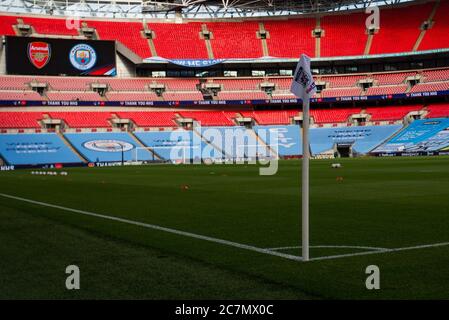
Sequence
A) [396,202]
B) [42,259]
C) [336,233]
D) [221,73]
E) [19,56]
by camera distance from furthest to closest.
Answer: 1. [221,73]
2. [19,56]
3. [396,202]
4. [336,233]
5. [42,259]

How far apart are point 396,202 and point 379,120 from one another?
65139 mm

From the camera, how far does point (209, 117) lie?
8100 centimetres

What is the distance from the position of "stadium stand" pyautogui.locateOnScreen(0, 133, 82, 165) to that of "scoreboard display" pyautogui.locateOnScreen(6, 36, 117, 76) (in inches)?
450

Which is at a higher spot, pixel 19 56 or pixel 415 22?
pixel 415 22

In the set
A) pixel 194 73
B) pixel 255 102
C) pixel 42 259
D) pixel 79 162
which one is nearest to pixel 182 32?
pixel 194 73

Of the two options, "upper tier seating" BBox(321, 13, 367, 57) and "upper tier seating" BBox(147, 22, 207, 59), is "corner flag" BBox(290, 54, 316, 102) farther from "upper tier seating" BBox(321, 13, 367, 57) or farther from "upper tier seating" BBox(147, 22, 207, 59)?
"upper tier seating" BBox(321, 13, 367, 57)

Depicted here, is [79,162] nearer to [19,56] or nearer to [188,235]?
[19,56]

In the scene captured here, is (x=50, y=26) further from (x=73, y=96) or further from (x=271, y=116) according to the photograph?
(x=271, y=116)

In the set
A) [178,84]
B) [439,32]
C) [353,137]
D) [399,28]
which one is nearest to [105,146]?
[178,84]

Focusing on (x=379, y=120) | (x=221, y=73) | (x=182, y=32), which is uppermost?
(x=182, y=32)

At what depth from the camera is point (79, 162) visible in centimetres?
6462

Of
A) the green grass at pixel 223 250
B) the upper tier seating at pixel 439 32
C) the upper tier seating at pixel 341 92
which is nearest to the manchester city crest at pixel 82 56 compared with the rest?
the upper tier seating at pixel 341 92

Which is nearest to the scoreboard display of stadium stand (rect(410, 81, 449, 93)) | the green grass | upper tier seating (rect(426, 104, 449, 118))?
stadium stand (rect(410, 81, 449, 93))
